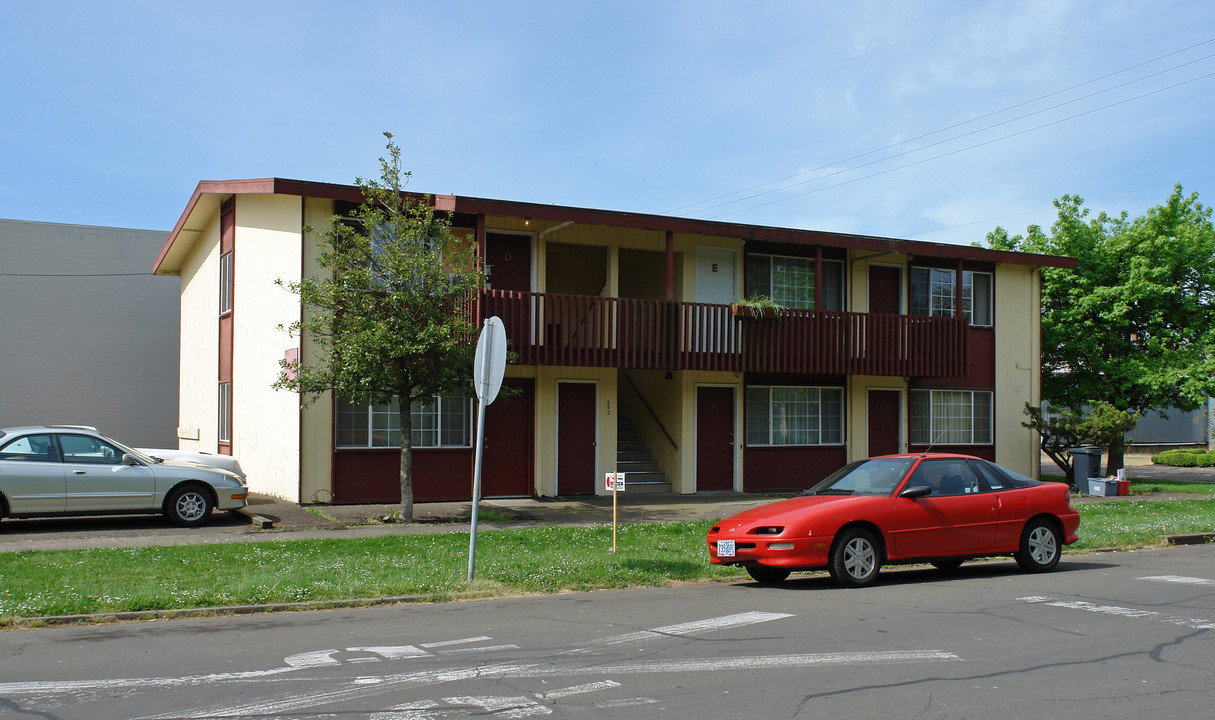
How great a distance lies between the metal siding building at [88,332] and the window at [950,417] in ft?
64.9

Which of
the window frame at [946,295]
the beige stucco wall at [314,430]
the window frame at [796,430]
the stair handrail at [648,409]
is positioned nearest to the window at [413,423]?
the beige stucco wall at [314,430]

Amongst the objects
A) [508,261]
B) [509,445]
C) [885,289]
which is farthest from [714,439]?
[508,261]

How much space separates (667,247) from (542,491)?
5.45 m

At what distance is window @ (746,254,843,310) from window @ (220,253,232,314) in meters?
11.0

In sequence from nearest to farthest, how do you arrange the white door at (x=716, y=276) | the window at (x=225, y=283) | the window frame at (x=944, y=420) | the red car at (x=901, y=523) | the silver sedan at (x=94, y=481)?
the red car at (x=901, y=523), the silver sedan at (x=94, y=481), the window at (x=225, y=283), the white door at (x=716, y=276), the window frame at (x=944, y=420)

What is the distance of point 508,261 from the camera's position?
19.5 m

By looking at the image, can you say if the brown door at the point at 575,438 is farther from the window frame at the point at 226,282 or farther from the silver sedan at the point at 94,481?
the window frame at the point at 226,282

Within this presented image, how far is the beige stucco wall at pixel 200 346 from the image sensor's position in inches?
850

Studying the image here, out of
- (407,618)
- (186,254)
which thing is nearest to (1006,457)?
(407,618)

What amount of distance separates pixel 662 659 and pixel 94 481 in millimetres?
10284

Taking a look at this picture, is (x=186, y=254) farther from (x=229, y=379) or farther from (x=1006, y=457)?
(x=1006, y=457)

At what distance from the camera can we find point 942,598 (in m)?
9.72

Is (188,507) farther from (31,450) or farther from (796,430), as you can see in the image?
(796,430)

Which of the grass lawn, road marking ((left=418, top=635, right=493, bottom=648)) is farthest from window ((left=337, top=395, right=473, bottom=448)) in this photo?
road marking ((left=418, top=635, right=493, bottom=648))
